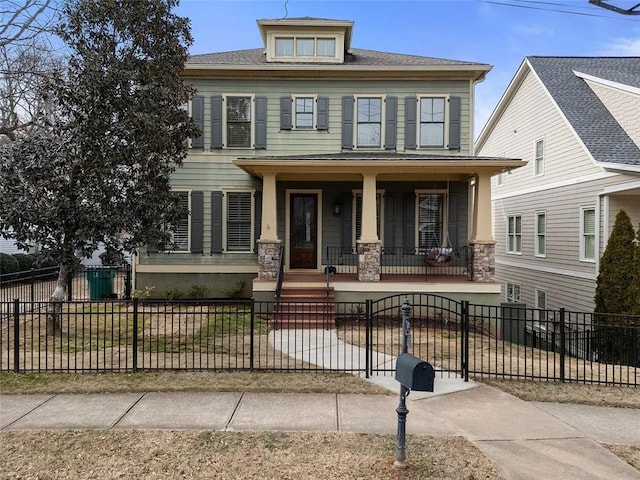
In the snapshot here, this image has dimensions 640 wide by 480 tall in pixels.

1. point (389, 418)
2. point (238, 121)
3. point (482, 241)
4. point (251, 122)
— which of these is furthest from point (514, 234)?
point (389, 418)

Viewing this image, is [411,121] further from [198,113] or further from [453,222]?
[198,113]

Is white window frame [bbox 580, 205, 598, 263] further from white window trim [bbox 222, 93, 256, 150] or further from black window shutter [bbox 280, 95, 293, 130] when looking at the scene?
white window trim [bbox 222, 93, 256, 150]

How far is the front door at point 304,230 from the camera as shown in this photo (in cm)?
1390

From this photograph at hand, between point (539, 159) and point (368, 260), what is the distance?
9.22 metres

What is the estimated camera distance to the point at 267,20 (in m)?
14.0

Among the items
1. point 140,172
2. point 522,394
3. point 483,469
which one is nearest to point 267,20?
point 140,172

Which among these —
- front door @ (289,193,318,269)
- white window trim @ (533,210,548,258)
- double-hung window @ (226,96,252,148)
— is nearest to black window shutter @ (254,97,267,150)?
double-hung window @ (226,96,252,148)

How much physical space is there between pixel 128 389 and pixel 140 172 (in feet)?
16.1

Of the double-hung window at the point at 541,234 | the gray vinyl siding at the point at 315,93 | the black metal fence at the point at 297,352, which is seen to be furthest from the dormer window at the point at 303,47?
the double-hung window at the point at 541,234

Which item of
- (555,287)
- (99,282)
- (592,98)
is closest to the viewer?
(99,282)

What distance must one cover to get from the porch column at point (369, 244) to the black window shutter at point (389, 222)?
7.34ft

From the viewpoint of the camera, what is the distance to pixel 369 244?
37.3 ft

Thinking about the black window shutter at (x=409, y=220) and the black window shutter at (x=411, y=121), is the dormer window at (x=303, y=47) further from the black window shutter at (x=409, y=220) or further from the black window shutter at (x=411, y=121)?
the black window shutter at (x=409, y=220)

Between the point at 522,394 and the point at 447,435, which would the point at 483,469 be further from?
the point at 522,394
